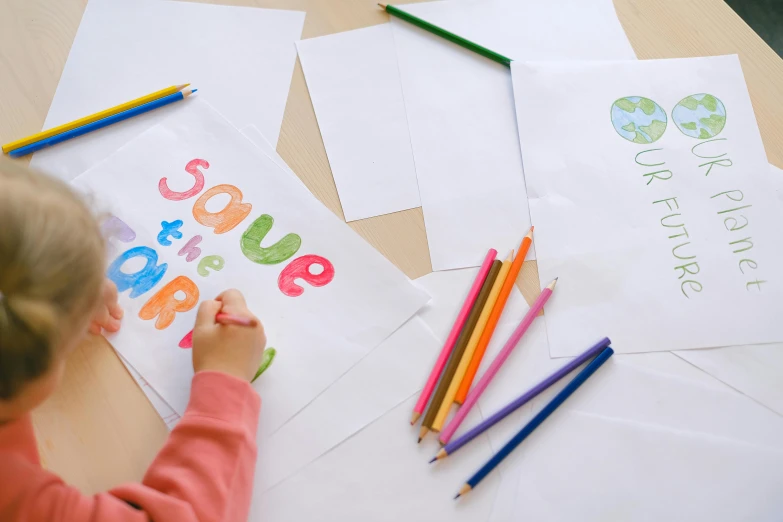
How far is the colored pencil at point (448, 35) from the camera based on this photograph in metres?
0.68

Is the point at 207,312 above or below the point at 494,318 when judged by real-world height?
below

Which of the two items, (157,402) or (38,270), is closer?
(38,270)

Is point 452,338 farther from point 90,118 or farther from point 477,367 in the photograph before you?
point 90,118

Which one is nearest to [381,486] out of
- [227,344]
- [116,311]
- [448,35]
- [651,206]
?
[227,344]

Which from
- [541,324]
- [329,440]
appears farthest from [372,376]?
[541,324]

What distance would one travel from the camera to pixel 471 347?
550mm

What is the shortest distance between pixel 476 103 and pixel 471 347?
277 mm

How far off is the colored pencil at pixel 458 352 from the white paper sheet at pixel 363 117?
0.36ft

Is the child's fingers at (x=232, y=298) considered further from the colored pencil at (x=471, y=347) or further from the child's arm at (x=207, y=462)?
the colored pencil at (x=471, y=347)

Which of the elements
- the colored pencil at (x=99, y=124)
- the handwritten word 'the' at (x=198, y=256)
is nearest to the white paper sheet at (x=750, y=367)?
the handwritten word 'the' at (x=198, y=256)

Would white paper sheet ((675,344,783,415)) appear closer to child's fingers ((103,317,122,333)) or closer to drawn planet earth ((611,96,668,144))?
drawn planet earth ((611,96,668,144))

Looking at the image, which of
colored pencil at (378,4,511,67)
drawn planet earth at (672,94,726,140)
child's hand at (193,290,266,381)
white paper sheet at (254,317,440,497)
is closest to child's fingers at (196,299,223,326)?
child's hand at (193,290,266,381)

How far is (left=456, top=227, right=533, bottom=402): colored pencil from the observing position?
537 mm

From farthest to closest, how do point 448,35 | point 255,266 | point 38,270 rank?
point 448,35 < point 255,266 < point 38,270
